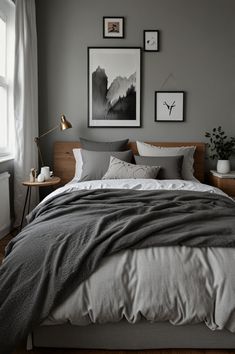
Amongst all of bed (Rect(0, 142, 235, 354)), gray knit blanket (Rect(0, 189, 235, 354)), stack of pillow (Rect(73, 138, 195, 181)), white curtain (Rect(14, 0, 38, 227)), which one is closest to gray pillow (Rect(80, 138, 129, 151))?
stack of pillow (Rect(73, 138, 195, 181))

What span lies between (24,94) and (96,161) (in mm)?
1095

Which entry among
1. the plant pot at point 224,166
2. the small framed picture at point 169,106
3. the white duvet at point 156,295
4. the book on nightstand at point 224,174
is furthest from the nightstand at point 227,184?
the white duvet at point 156,295

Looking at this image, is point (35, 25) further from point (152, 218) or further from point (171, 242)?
point (171, 242)

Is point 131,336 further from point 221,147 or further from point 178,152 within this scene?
point 221,147

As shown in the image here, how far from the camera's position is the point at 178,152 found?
4082mm

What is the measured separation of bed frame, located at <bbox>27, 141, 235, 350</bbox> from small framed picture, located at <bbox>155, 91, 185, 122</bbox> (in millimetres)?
2934

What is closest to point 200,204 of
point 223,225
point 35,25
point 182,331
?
point 223,225

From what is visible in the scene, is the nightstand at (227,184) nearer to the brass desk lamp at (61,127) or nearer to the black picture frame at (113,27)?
the brass desk lamp at (61,127)

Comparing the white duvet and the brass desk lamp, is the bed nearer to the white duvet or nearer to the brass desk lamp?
the white duvet

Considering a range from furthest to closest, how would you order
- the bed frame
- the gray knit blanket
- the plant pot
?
the plant pot
the bed frame
the gray knit blanket

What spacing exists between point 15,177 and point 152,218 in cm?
224

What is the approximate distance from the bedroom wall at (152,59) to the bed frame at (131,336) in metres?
2.86

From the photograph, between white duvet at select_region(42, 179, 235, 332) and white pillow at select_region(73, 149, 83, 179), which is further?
white pillow at select_region(73, 149, 83, 179)

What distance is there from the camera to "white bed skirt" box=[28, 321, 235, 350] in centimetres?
188
